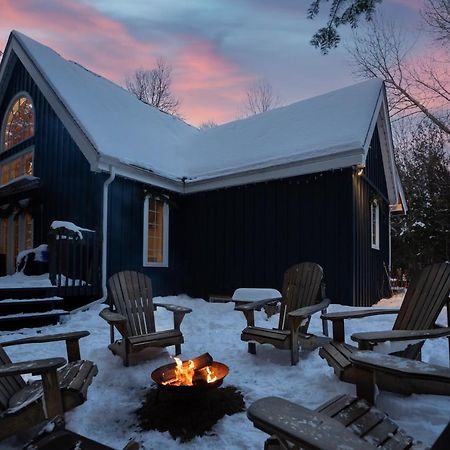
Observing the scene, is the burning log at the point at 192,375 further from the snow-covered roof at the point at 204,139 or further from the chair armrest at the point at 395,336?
the snow-covered roof at the point at 204,139

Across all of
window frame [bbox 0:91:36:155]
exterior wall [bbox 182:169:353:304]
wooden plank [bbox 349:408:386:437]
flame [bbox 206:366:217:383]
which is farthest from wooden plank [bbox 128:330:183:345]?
window frame [bbox 0:91:36:155]

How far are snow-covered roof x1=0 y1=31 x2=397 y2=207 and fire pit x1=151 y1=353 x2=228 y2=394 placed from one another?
199 inches

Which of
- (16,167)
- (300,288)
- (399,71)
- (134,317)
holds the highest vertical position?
(399,71)

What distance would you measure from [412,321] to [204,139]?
877 cm

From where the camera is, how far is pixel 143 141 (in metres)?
9.16

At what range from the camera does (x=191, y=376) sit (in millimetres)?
2807

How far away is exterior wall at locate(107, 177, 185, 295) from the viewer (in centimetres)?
761

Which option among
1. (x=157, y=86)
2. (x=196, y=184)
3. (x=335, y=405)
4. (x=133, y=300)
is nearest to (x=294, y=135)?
(x=196, y=184)

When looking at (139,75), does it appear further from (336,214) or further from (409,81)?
(336,214)

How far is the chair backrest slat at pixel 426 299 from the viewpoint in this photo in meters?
3.07

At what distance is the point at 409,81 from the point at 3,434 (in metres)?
18.5

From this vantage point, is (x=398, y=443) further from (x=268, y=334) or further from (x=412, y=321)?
(x=268, y=334)

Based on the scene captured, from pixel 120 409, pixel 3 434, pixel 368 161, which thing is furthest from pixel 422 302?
pixel 368 161

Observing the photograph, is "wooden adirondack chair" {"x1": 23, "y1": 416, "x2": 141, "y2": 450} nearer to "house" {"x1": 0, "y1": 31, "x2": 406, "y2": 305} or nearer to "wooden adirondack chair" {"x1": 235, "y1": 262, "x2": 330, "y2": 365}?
"wooden adirondack chair" {"x1": 235, "y1": 262, "x2": 330, "y2": 365}
